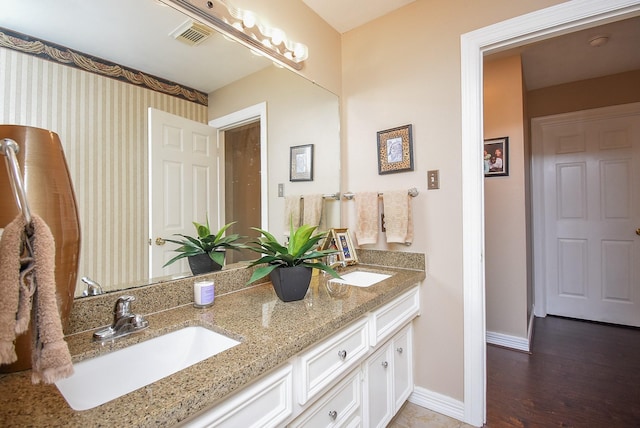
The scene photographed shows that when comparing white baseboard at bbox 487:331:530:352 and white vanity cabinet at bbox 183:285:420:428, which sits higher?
white vanity cabinet at bbox 183:285:420:428

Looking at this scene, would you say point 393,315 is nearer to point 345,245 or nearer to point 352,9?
point 345,245

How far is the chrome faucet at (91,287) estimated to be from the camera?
902mm

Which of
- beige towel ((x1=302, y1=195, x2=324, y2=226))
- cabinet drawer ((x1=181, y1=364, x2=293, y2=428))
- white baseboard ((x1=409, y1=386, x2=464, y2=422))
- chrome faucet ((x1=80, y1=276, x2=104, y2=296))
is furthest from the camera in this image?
beige towel ((x1=302, y1=195, x2=324, y2=226))

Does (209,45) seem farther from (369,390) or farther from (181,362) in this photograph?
(369,390)

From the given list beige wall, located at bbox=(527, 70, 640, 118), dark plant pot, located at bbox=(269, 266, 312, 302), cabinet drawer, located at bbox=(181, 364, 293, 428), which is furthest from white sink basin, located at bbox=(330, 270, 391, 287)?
beige wall, located at bbox=(527, 70, 640, 118)

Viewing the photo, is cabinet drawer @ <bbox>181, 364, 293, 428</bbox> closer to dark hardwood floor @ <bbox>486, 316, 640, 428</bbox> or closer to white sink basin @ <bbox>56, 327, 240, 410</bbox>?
white sink basin @ <bbox>56, 327, 240, 410</bbox>

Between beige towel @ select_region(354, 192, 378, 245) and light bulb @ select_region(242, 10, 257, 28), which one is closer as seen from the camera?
light bulb @ select_region(242, 10, 257, 28)

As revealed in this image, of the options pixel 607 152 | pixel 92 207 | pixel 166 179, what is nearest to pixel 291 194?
pixel 166 179

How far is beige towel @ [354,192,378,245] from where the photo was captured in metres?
1.83

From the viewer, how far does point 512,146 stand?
2414 millimetres

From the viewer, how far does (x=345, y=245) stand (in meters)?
1.89

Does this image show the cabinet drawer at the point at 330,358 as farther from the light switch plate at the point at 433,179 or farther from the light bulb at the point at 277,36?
the light bulb at the point at 277,36

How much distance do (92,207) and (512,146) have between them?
2.79 meters

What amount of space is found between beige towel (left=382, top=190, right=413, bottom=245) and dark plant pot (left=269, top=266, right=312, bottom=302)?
29.1 inches
